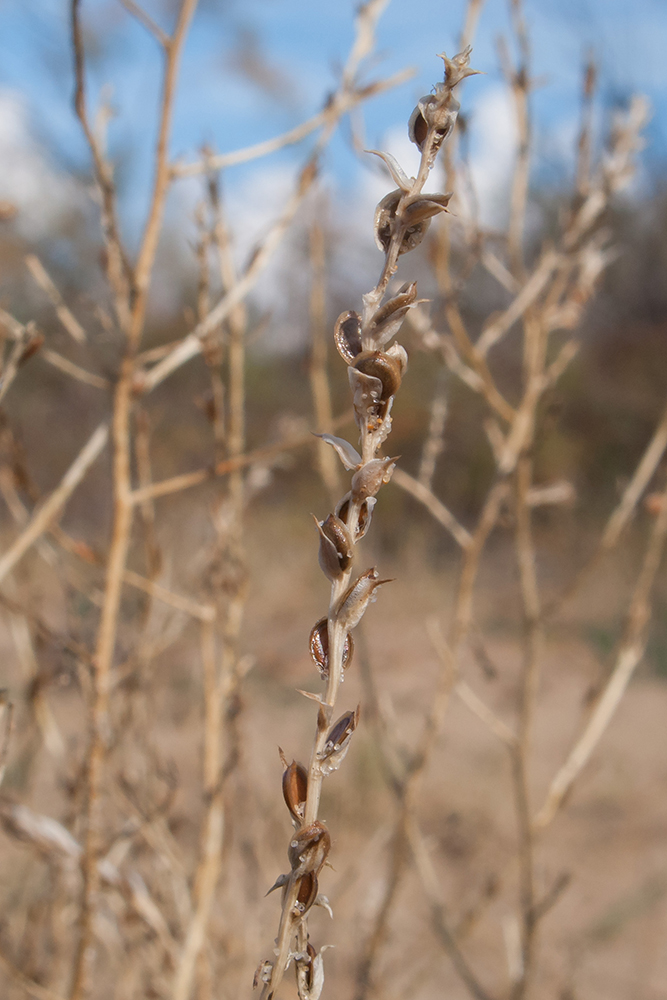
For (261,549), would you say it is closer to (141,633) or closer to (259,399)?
(259,399)

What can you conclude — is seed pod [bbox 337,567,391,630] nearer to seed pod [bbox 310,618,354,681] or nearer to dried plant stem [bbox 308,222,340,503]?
seed pod [bbox 310,618,354,681]

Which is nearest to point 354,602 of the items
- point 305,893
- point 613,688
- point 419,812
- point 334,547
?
point 334,547

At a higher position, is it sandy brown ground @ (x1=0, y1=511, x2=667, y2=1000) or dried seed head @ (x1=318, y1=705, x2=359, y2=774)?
sandy brown ground @ (x1=0, y1=511, x2=667, y2=1000)

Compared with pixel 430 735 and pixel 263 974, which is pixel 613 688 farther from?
pixel 263 974

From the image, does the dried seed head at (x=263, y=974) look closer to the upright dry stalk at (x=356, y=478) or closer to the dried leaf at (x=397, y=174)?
the upright dry stalk at (x=356, y=478)

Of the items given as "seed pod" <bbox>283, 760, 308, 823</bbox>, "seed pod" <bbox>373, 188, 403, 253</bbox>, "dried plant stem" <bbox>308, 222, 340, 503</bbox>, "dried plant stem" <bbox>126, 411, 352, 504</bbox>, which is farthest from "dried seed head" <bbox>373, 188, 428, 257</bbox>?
"dried plant stem" <bbox>308, 222, 340, 503</bbox>

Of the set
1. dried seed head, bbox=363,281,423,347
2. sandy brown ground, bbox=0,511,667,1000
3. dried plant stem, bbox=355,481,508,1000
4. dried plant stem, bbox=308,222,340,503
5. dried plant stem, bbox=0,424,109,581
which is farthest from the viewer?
sandy brown ground, bbox=0,511,667,1000

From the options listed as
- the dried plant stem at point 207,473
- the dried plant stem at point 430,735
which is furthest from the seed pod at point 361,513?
the dried plant stem at point 430,735
